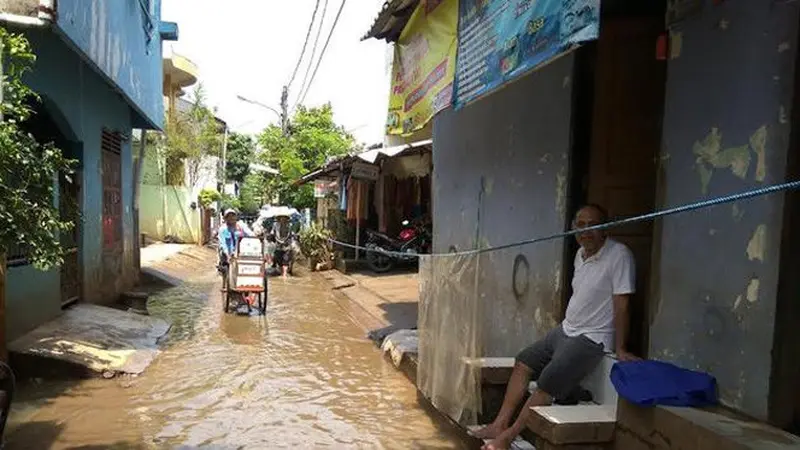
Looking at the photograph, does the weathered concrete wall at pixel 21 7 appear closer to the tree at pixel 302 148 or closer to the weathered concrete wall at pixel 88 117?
the weathered concrete wall at pixel 88 117

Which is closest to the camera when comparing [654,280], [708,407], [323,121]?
[708,407]

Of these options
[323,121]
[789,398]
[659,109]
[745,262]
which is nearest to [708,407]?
[789,398]

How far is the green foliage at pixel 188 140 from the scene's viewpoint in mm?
25297

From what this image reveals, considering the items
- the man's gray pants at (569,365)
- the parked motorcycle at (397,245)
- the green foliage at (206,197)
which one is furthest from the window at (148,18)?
the green foliage at (206,197)

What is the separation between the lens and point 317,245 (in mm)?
18641

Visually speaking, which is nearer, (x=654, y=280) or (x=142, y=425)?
(x=654, y=280)

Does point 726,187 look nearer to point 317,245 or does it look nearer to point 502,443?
point 502,443

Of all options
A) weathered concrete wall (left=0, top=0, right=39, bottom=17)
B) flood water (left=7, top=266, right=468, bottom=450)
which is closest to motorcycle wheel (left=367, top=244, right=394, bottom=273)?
flood water (left=7, top=266, right=468, bottom=450)

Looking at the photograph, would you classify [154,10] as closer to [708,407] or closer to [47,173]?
[47,173]

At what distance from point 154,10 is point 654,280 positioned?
11.6 m

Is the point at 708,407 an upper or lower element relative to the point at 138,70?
lower

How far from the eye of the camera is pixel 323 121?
94.7 ft

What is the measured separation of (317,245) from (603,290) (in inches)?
596

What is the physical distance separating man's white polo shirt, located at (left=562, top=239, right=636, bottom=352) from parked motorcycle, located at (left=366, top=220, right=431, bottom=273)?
428 inches
